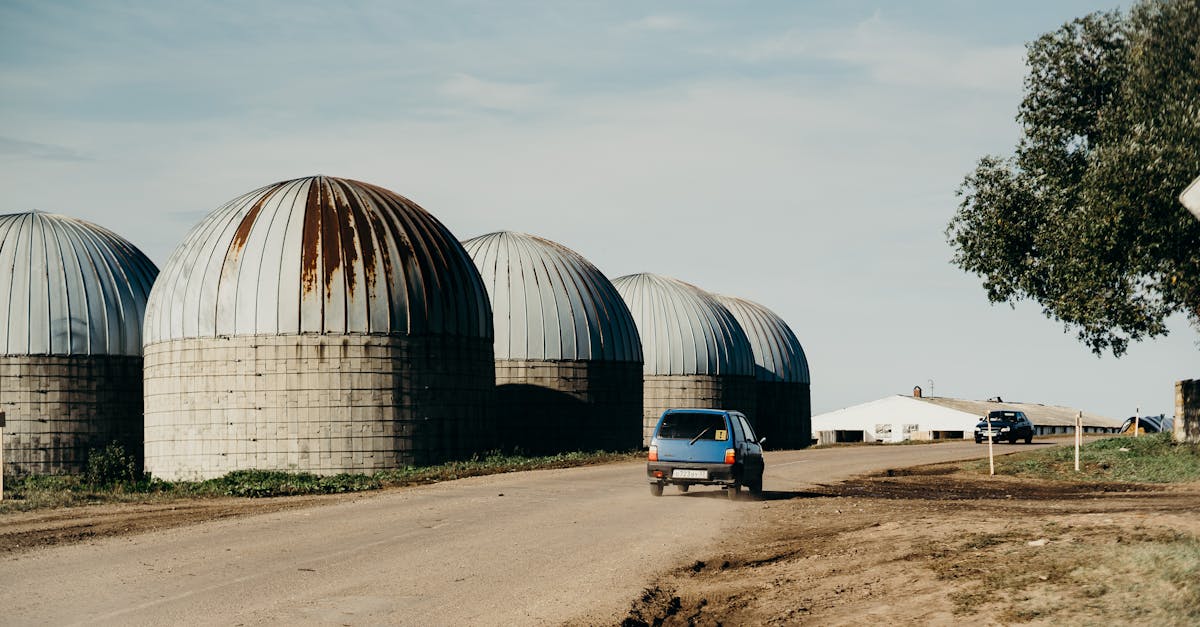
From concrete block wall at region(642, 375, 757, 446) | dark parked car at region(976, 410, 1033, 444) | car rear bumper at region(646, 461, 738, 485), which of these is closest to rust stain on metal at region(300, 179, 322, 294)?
car rear bumper at region(646, 461, 738, 485)

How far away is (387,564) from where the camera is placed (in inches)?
571

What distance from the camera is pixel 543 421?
4503 centimetres

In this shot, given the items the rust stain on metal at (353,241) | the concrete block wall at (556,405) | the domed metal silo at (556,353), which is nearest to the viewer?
the rust stain on metal at (353,241)

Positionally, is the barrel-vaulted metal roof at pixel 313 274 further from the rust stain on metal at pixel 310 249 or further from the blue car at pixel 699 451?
the blue car at pixel 699 451

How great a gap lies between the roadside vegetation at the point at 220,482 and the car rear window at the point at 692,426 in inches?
336

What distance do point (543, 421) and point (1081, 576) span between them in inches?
1355

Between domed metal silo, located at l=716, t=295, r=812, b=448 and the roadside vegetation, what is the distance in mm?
27187

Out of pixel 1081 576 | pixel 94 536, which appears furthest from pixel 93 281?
pixel 1081 576

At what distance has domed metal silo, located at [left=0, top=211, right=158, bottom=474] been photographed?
39.2m

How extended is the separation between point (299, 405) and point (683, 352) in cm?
2615

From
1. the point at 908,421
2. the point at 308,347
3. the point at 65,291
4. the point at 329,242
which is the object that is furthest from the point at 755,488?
the point at 908,421

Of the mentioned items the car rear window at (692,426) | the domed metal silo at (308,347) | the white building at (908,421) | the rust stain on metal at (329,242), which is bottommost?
the white building at (908,421)

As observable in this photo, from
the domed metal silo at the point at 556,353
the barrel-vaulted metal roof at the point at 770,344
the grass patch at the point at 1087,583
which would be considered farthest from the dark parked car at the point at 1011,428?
the grass patch at the point at 1087,583

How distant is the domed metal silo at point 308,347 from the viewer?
33688mm
